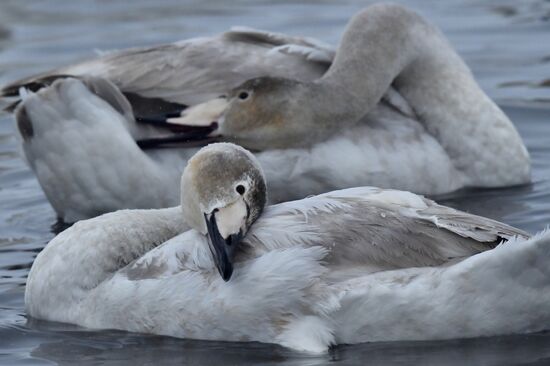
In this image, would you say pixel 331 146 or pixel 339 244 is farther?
pixel 331 146

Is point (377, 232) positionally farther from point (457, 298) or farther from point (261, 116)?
point (261, 116)

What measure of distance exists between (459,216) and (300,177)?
2.55 meters

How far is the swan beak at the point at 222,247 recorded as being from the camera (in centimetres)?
699

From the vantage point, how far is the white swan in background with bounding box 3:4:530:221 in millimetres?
9672

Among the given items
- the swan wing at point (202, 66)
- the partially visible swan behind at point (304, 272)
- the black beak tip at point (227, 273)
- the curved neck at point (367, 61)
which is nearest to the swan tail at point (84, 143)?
the swan wing at point (202, 66)

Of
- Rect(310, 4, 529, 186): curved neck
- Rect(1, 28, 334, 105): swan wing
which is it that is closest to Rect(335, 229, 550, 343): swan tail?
Rect(310, 4, 529, 186): curved neck

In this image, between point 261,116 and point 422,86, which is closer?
point 261,116

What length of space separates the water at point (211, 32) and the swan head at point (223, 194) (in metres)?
0.49

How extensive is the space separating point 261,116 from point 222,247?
2.74 metres

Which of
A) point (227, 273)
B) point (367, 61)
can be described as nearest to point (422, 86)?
point (367, 61)

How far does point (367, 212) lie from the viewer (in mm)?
7277

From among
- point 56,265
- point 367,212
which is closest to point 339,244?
point 367,212

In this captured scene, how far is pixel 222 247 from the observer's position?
704 centimetres

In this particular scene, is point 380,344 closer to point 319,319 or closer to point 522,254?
point 319,319
